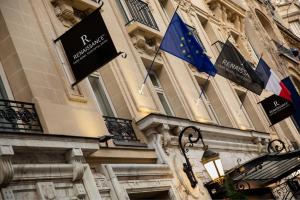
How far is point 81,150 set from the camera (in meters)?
8.59

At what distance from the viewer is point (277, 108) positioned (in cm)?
1866

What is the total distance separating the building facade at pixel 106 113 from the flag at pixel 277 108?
0.92m

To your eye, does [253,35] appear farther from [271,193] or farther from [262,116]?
[271,193]

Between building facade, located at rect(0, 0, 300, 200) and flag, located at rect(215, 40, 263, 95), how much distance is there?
1184 millimetres

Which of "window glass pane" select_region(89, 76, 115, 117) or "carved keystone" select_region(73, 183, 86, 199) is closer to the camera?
"carved keystone" select_region(73, 183, 86, 199)

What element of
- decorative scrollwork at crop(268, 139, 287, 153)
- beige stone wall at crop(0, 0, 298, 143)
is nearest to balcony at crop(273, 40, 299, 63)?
beige stone wall at crop(0, 0, 298, 143)

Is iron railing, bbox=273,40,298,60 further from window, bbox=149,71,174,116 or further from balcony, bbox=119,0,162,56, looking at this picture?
window, bbox=149,71,174,116

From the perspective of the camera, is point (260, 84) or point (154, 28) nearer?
point (154, 28)

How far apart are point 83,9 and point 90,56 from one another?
363 centimetres

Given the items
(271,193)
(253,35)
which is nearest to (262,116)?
(271,193)

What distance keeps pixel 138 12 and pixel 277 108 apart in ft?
22.4

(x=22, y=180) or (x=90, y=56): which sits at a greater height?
(x=90, y=56)

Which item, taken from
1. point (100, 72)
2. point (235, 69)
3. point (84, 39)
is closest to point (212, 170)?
point (84, 39)

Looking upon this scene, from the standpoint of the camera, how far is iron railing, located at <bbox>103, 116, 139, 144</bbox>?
426 inches
